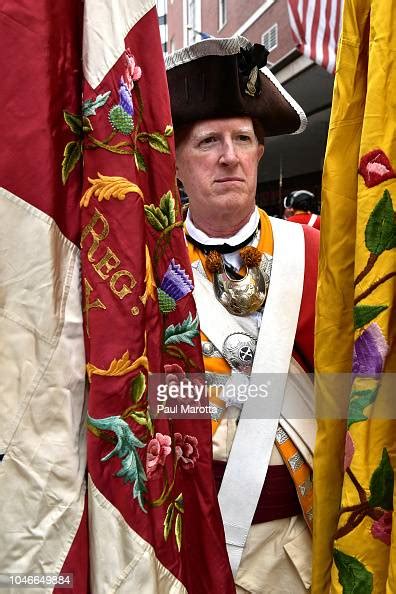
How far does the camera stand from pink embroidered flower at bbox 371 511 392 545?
100cm

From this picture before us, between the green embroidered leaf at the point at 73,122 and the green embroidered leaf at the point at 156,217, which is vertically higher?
the green embroidered leaf at the point at 73,122

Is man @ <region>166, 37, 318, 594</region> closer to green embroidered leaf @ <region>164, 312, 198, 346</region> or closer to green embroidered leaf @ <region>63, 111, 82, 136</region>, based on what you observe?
green embroidered leaf @ <region>164, 312, 198, 346</region>

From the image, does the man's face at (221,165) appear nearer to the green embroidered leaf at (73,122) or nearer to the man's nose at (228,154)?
the man's nose at (228,154)

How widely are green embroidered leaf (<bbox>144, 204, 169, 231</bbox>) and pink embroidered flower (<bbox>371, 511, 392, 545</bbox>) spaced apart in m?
0.60

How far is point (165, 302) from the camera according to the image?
38.8 inches

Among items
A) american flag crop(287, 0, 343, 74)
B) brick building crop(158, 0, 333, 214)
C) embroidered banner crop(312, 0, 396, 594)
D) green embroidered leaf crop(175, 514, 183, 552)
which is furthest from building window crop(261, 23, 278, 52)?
green embroidered leaf crop(175, 514, 183, 552)

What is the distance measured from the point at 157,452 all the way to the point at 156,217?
1.21ft

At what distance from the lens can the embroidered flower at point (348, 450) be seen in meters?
1.03

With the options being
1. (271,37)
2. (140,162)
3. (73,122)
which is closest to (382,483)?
(140,162)

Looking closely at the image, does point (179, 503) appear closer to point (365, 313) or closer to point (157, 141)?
point (365, 313)

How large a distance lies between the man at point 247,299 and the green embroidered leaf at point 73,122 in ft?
2.04

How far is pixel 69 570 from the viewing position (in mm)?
852

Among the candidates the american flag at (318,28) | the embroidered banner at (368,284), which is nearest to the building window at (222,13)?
the american flag at (318,28)

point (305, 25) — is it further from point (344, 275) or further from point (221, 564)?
point (221, 564)
